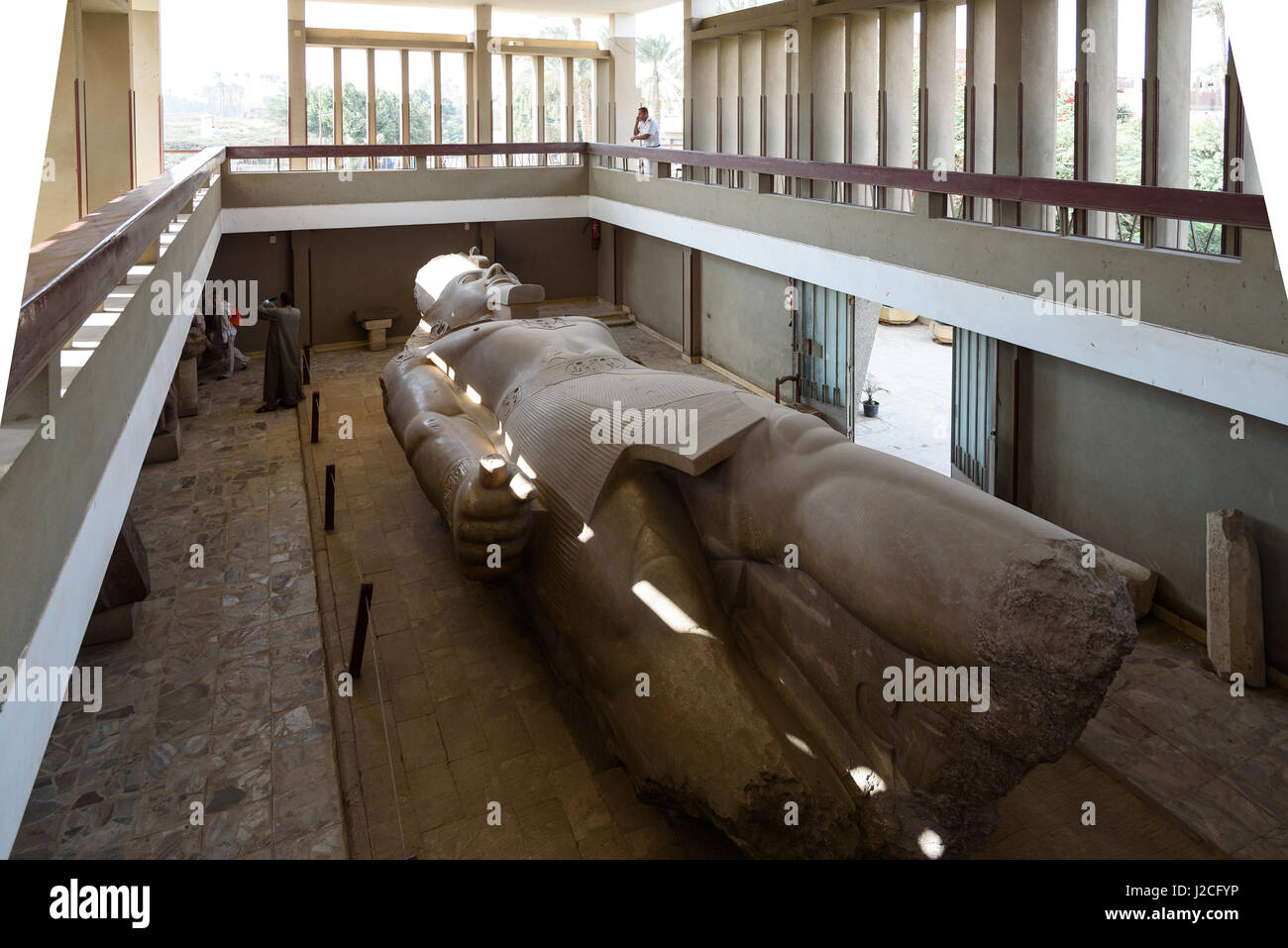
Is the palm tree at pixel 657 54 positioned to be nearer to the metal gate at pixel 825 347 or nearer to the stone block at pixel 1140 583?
the metal gate at pixel 825 347

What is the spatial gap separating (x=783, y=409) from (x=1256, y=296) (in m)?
2.78

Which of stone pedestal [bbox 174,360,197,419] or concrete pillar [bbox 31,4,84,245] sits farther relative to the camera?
stone pedestal [bbox 174,360,197,419]

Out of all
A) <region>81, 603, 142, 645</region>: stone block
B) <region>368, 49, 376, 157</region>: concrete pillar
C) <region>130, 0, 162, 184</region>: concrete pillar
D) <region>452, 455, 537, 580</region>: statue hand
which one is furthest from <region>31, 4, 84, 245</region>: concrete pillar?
<region>368, 49, 376, 157</region>: concrete pillar

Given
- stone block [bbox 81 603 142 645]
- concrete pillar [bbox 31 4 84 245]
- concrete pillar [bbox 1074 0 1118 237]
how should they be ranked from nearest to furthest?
stone block [bbox 81 603 142 645], concrete pillar [bbox 1074 0 1118 237], concrete pillar [bbox 31 4 84 245]

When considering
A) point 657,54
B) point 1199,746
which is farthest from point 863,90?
point 657,54

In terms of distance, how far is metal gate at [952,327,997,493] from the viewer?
763 centimetres

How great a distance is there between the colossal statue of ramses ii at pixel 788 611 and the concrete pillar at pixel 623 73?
1399cm

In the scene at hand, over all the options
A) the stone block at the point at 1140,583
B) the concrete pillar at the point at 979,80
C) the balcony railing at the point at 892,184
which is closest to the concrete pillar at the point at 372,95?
the balcony railing at the point at 892,184

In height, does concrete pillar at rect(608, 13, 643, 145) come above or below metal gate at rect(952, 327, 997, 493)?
above

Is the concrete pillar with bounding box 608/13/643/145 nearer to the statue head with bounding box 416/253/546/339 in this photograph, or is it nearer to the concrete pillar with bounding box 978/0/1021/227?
the statue head with bounding box 416/253/546/339

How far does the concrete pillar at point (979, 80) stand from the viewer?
8.80m

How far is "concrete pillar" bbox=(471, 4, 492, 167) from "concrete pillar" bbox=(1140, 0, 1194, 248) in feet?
36.4

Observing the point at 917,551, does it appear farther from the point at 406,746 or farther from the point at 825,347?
the point at 825,347

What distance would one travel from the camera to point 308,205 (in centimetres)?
1280
